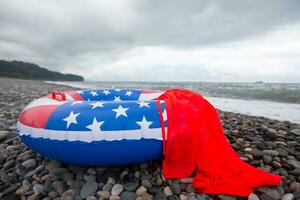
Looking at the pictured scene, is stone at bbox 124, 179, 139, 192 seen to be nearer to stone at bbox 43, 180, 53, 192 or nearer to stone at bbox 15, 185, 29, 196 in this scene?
stone at bbox 43, 180, 53, 192

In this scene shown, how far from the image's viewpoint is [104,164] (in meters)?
2.88

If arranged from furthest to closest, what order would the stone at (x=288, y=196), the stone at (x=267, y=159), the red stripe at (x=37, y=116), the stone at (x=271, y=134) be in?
1. the stone at (x=271, y=134)
2. the stone at (x=267, y=159)
3. the red stripe at (x=37, y=116)
4. the stone at (x=288, y=196)

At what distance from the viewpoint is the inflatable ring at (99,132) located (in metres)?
2.70

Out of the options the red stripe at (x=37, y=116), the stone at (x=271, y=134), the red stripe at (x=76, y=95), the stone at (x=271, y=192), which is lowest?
the stone at (x=271, y=192)

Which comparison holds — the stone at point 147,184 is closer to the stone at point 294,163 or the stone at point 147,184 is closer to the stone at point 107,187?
the stone at point 107,187

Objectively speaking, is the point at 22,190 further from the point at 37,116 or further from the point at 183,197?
the point at 183,197

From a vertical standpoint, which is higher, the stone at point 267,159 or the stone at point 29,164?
the stone at point 267,159

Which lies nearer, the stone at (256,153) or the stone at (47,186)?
the stone at (47,186)

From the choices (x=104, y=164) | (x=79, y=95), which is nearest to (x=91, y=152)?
(x=104, y=164)

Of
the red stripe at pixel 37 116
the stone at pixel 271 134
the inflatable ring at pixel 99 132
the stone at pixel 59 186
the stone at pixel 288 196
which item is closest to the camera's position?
the stone at pixel 288 196

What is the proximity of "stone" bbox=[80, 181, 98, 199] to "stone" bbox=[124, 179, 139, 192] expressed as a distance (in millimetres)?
355

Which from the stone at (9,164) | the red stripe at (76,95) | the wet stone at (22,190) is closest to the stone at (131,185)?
the wet stone at (22,190)

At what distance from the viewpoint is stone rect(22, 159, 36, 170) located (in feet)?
10.2

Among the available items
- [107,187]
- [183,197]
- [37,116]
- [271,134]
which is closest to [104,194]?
[107,187]
